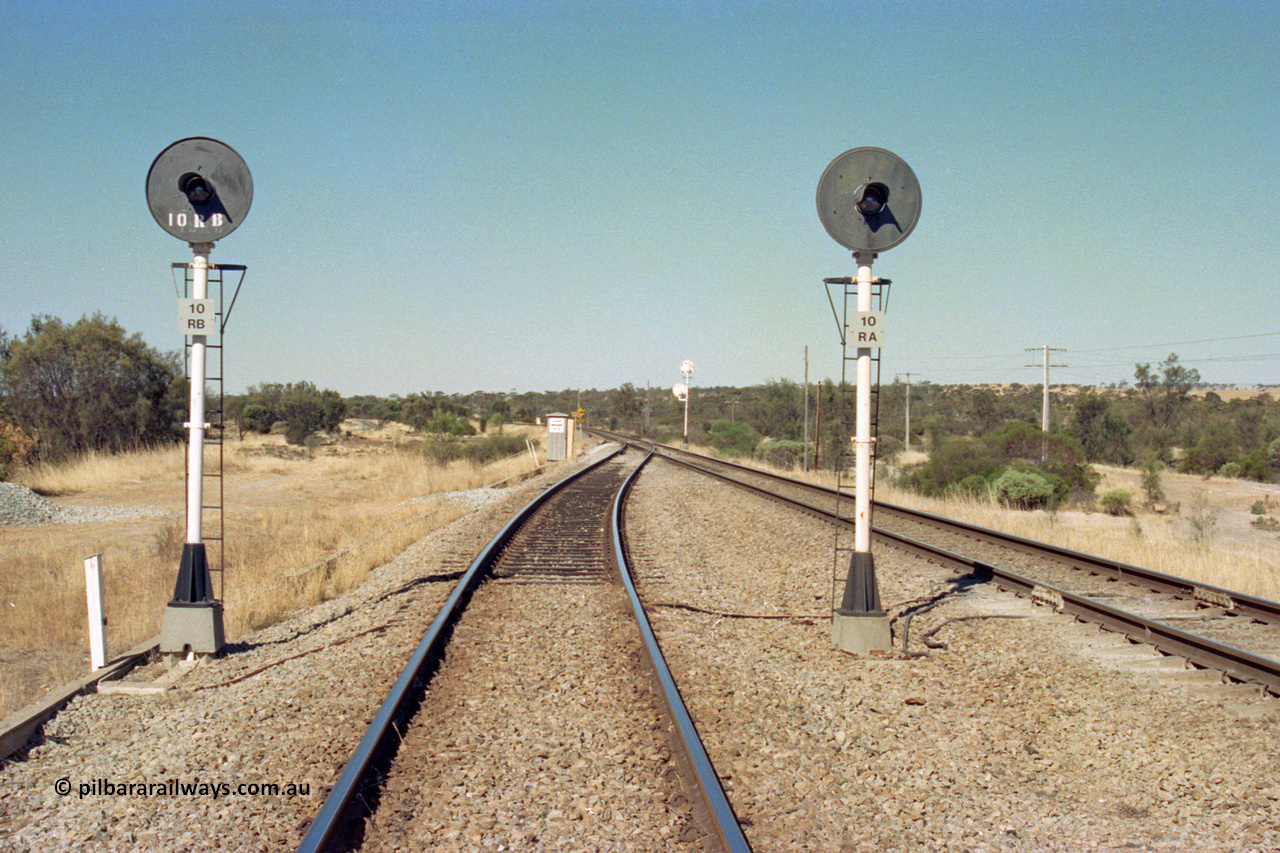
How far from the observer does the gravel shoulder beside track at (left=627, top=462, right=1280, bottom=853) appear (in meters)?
4.34

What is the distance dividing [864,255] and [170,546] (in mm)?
11683

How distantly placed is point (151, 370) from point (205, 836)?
37.9 metres

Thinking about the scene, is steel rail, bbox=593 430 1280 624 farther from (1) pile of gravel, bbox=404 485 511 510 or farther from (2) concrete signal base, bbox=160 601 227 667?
(1) pile of gravel, bbox=404 485 511 510

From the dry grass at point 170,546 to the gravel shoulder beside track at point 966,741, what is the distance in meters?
5.05

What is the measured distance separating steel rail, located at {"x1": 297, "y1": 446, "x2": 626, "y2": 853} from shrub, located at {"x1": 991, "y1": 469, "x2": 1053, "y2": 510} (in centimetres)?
1741

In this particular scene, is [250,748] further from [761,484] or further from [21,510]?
[761,484]

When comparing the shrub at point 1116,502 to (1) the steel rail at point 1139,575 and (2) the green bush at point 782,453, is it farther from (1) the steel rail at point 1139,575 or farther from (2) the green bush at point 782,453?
(2) the green bush at point 782,453

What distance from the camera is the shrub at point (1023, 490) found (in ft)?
75.8

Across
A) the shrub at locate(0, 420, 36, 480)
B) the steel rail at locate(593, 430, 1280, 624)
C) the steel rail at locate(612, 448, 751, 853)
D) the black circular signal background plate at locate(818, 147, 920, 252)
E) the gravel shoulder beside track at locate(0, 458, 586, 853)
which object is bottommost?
the gravel shoulder beside track at locate(0, 458, 586, 853)

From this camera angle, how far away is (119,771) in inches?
193

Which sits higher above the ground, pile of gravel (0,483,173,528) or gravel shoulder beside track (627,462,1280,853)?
gravel shoulder beside track (627,462,1280,853)

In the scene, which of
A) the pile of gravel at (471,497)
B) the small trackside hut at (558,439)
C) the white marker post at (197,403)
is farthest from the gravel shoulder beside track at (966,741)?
the small trackside hut at (558,439)

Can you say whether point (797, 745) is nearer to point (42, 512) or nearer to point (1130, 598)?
point (1130, 598)

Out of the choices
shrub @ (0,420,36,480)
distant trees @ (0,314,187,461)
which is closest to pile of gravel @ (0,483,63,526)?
shrub @ (0,420,36,480)
